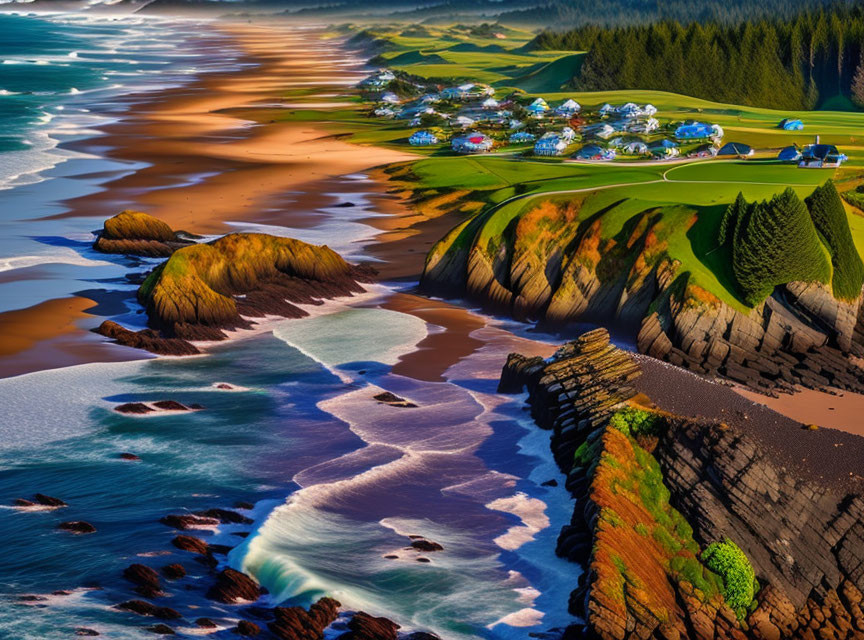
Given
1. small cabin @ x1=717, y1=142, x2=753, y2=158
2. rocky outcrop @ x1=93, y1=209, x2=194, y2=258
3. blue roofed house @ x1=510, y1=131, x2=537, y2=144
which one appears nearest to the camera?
rocky outcrop @ x1=93, y1=209, x2=194, y2=258

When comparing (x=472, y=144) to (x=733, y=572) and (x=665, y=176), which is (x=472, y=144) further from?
(x=733, y=572)

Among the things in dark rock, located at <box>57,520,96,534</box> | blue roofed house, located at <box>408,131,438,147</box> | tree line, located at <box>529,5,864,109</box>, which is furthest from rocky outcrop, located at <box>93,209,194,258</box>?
tree line, located at <box>529,5,864,109</box>

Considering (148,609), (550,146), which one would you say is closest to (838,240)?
(148,609)

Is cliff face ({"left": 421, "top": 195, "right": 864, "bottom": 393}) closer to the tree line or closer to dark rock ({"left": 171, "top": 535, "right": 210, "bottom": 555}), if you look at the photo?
dark rock ({"left": 171, "top": 535, "right": 210, "bottom": 555})

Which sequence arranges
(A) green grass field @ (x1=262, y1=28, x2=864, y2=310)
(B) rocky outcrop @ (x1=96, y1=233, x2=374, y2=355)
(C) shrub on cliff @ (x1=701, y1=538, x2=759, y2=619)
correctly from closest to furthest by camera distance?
1. (C) shrub on cliff @ (x1=701, y1=538, x2=759, y2=619)
2. (B) rocky outcrop @ (x1=96, y1=233, x2=374, y2=355)
3. (A) green grass field @ (x1=262, y1=28, x2=864, y2=310)

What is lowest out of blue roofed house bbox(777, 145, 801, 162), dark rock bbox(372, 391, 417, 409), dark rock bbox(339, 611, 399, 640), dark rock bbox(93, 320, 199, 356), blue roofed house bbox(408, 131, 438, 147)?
blue roofed house bbox(408, 131, 438, 147)

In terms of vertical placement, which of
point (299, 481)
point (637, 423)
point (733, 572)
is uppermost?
point (637, 423)

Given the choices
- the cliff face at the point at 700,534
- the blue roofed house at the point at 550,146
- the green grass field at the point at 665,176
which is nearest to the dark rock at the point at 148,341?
the green grass field at the point at 665,176
